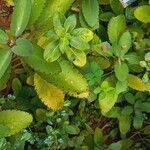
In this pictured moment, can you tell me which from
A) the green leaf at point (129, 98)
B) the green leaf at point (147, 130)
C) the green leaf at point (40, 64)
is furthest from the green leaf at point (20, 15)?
the green leaf at point (147, 130)

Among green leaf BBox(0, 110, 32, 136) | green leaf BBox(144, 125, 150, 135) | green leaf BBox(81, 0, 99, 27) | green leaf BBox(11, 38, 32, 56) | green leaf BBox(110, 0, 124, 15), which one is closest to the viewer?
green leaf BBox(11, 38, 32, 56)

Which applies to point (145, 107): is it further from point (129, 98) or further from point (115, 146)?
point (115, 146)

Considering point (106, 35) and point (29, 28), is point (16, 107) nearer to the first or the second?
point (29, 28)

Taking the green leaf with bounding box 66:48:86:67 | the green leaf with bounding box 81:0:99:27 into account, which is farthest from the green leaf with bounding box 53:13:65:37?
the green leaf with bounding box 81:0:99:27

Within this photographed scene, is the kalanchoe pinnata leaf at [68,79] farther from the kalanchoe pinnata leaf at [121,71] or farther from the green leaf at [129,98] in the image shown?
the green leaf at [129,98]

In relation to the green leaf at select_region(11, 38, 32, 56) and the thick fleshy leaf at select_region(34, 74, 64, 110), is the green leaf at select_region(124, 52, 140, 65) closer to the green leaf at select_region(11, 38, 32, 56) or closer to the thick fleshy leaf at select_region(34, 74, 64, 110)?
the thick fleshy leaf at select_region(34, 74, 64, 110)

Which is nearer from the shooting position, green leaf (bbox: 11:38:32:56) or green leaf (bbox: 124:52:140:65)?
green leaf (bbox: 11:38:32:56)

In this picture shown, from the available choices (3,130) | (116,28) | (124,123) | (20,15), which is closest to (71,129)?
(124,123)
